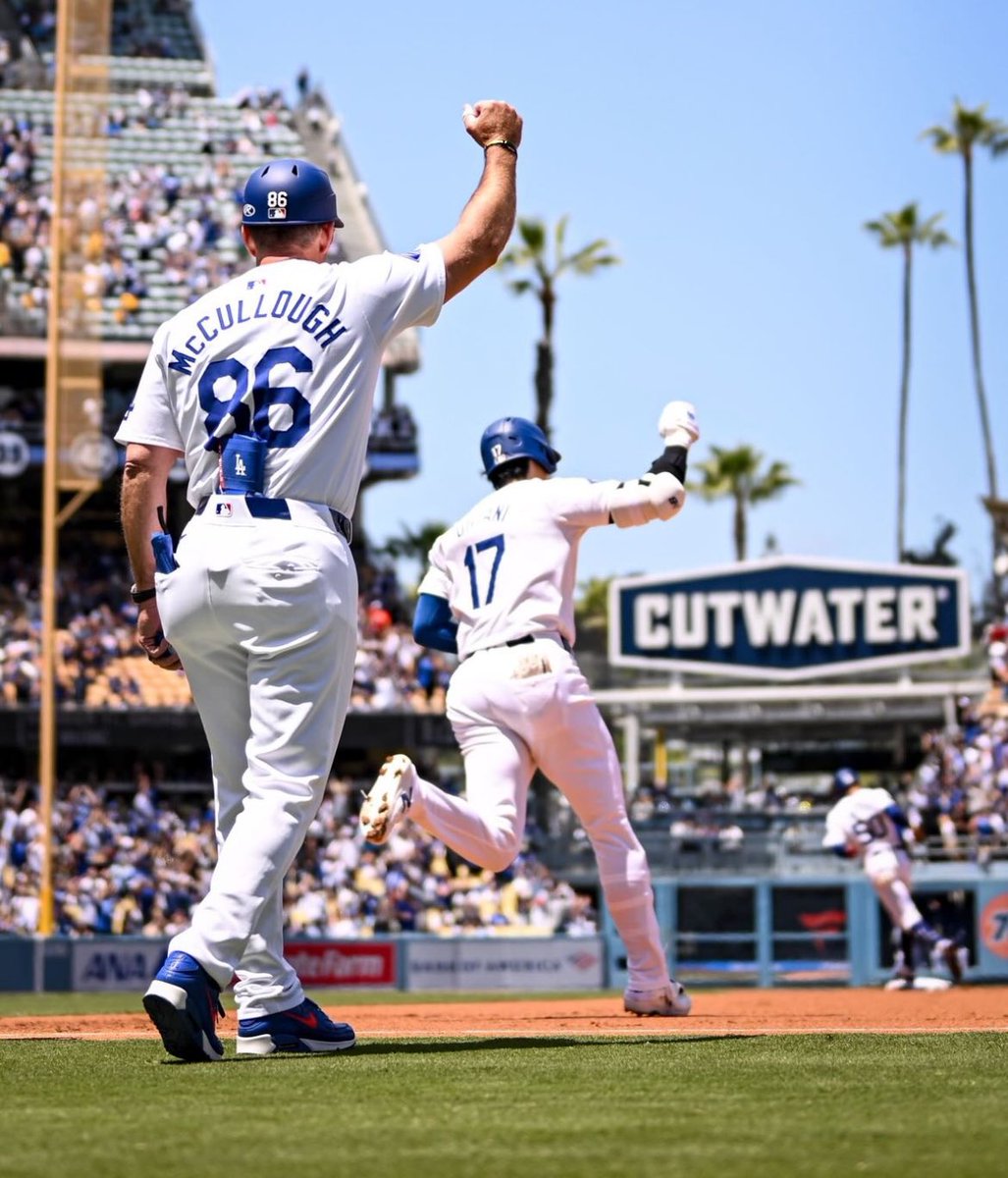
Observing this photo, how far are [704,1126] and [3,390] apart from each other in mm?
33921

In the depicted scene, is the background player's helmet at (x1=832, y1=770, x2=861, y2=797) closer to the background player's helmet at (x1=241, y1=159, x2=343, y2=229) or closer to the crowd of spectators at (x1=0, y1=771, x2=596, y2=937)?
the crowd of spectators at (x1=0, y1=771, x2=596, y2=937)

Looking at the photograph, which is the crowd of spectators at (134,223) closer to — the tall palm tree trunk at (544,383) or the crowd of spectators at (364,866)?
the tall palm tree trunk at (544,383)

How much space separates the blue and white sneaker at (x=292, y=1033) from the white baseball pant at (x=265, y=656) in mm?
199

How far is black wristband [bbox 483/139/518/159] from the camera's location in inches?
213

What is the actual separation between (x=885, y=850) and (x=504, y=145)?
1167 centimetres

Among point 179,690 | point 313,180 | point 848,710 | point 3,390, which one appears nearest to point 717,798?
point 848,710

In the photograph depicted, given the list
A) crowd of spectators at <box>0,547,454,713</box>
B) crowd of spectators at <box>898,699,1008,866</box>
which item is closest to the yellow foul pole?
crowd of spectators at <box>0,547,454,713</box>

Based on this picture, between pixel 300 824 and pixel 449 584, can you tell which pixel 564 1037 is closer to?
pixel 300 824

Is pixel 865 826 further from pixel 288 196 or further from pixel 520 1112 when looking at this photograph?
pixel 520 1112

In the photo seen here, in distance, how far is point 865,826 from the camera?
16.3m

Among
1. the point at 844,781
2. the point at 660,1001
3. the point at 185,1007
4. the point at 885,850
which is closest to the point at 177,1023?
the point at 185,1007

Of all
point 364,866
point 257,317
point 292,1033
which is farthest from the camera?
point 364,866

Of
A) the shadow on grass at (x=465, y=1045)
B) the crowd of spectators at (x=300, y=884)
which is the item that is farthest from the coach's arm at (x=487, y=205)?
the crowd of spectators at (x=300, y=884)

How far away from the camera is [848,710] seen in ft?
109
